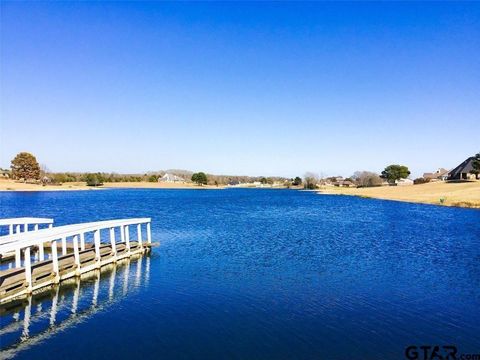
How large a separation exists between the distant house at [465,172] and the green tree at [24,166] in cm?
16886

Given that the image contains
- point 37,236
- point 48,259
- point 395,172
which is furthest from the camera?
point 395,172

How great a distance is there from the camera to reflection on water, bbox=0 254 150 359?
15.6 metres

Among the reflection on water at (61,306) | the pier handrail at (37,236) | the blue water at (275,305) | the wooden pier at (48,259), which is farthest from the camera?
the pier handrail at (37,236)

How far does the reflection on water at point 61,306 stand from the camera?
15.6 m

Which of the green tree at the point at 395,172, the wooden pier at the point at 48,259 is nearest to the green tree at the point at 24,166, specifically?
the wooden pier at the point at 48,259

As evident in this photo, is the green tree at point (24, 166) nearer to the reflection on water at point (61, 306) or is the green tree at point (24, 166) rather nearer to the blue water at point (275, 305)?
the blue water at point (275, 305)

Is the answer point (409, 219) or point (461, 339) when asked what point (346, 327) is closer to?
point (461, 339)

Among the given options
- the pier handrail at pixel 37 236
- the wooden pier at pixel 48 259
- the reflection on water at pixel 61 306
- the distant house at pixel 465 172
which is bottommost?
the reflection on water at pixel 61 306

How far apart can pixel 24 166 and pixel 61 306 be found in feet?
583

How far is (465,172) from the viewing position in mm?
127500

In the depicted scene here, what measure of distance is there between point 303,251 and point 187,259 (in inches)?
399

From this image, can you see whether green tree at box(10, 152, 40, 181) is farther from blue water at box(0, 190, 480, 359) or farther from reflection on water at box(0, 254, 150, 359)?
reflection on water at box(0, 254, 150, 359)

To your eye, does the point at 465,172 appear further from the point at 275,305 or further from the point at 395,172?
the point at 275,305

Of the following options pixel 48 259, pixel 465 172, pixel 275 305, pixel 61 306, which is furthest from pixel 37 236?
pixel 465 172
